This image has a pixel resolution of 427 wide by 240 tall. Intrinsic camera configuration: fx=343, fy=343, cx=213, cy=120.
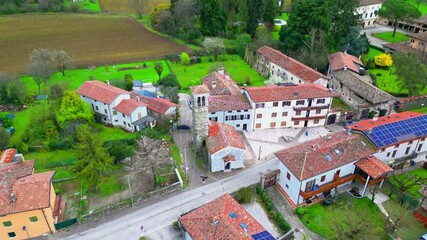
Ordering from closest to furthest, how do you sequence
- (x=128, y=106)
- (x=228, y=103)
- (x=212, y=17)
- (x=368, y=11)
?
(x=228, y=103)
(x=128, y=106)
(x=212, y=17)
(x=368, y=11)

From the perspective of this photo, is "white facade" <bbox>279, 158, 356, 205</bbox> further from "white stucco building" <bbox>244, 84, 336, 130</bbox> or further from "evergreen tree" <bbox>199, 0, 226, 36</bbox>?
"evergreen tree" <bbox>199, 0, 226, 36</bbox>

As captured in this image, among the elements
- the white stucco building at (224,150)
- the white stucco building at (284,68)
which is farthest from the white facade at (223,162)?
the white stucco building at (284,68)

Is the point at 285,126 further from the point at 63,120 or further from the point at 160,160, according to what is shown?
the point at 63,120

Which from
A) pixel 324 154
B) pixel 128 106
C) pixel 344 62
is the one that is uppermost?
pixel 344 62

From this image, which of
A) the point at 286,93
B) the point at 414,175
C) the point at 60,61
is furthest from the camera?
the point at 60,61

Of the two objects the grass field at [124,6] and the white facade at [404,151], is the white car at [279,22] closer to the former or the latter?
the grass field at [124,6]

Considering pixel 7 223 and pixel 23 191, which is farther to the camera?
pixel 23 191

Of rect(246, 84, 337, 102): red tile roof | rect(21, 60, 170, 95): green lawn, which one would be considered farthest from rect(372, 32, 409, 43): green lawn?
rect(21, 60, 170, 95): green lawn

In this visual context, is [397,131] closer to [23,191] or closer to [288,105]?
[288,105]

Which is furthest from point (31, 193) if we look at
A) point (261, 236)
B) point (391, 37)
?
point (391, 37)
